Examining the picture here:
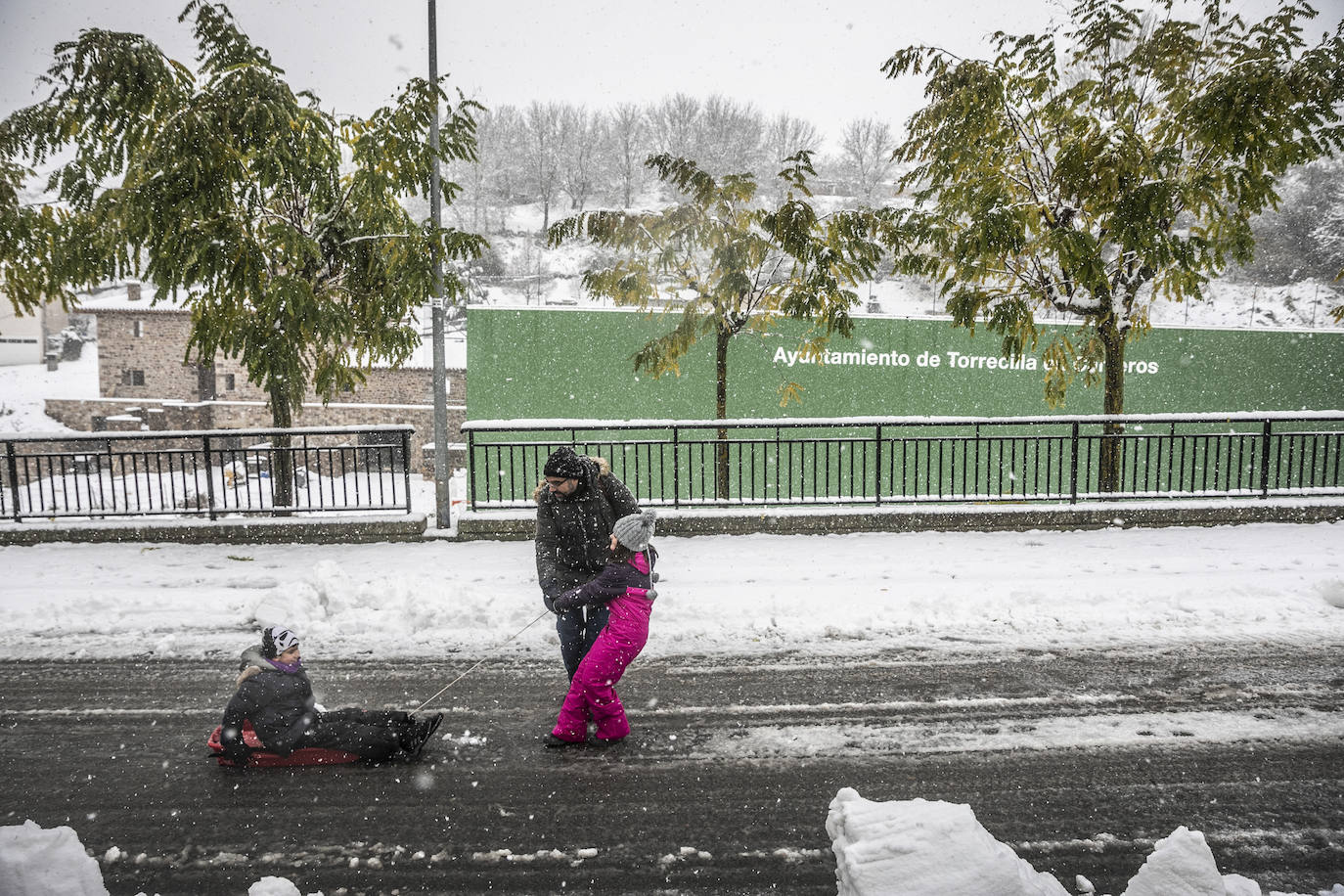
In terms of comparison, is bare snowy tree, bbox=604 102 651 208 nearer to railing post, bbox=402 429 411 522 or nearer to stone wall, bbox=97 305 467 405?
stone wall, bbox=97 305 467 405

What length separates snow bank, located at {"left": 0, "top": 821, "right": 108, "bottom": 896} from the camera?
10.0 feet

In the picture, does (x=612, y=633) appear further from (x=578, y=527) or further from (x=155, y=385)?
(x=155, y=385)

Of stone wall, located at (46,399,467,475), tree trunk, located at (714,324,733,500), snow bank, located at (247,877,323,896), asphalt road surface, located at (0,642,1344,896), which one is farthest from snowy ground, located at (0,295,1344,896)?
stone wall, located at (46,399,467,475)

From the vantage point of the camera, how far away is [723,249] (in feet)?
32.0

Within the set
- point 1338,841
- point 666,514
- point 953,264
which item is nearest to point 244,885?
point 1338,841

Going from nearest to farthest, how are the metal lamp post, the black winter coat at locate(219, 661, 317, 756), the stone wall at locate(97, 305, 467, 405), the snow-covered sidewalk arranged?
the black winter coat at locate(219, 661, 317, 756) → the snow-covered sidewalk → the metal lamp post → the stone wall at locate(97, 305, 467, 405)

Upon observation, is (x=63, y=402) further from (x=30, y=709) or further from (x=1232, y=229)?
(x=1232, y=229)

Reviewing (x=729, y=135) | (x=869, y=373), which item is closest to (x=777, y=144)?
(x=729, y=135)

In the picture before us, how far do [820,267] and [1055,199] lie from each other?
125 inches

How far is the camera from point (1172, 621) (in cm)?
655

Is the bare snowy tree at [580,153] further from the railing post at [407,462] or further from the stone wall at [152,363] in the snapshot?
the railing post at [407,462]

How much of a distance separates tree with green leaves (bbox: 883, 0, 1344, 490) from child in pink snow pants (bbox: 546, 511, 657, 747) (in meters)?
6.39

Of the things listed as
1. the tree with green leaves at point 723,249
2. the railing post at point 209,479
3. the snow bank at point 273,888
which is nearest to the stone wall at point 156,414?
the railing post at point 209,479

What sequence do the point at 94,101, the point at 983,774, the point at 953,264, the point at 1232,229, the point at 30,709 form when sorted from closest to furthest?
1. the point at 983,774
2. the point at 30,709
3. the point at 94,101
4. the point at 1232,229
5. the point at 953,264
